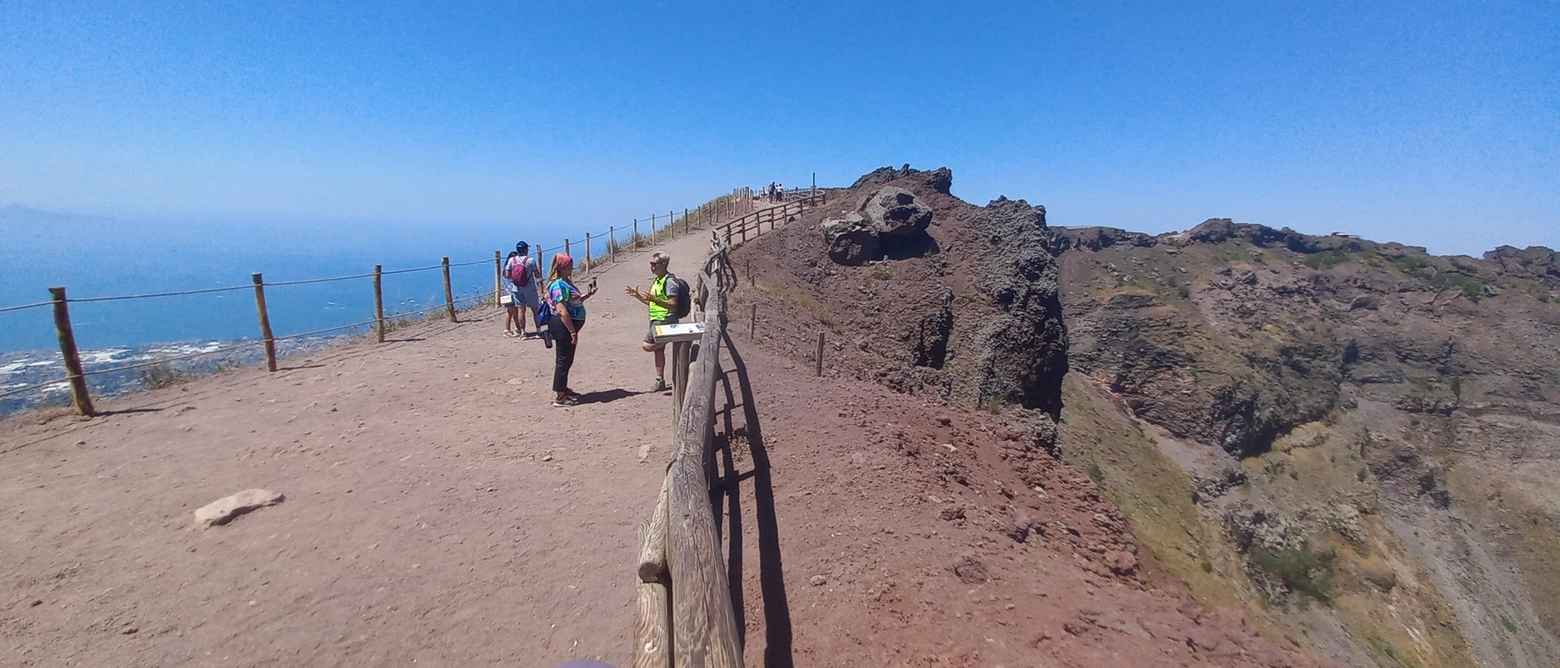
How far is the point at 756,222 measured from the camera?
90.8 ft

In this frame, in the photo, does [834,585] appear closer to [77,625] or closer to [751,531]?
[751,531]

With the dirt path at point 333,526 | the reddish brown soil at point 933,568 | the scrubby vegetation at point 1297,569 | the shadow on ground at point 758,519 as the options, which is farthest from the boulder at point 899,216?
the scrubby vegetation at point 1297,569

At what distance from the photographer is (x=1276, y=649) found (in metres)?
4.69

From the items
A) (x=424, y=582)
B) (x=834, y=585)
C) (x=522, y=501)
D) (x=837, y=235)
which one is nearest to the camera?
(x=424, y=582)

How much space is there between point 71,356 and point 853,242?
1812cm

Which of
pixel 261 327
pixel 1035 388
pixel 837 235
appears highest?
pixel 837 235

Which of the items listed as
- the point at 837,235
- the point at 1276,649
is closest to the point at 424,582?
the point at 1276,649

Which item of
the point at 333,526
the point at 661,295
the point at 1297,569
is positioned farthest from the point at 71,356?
the point at 1297,569

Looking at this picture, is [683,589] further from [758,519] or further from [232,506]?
[232,506]

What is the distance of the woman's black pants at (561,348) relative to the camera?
6840mm

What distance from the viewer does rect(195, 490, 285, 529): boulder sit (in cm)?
464

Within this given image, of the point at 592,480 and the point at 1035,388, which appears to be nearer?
the point at 592,480

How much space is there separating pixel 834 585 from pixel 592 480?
8.39 ft

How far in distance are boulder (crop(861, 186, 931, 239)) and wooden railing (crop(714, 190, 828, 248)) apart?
562cm
